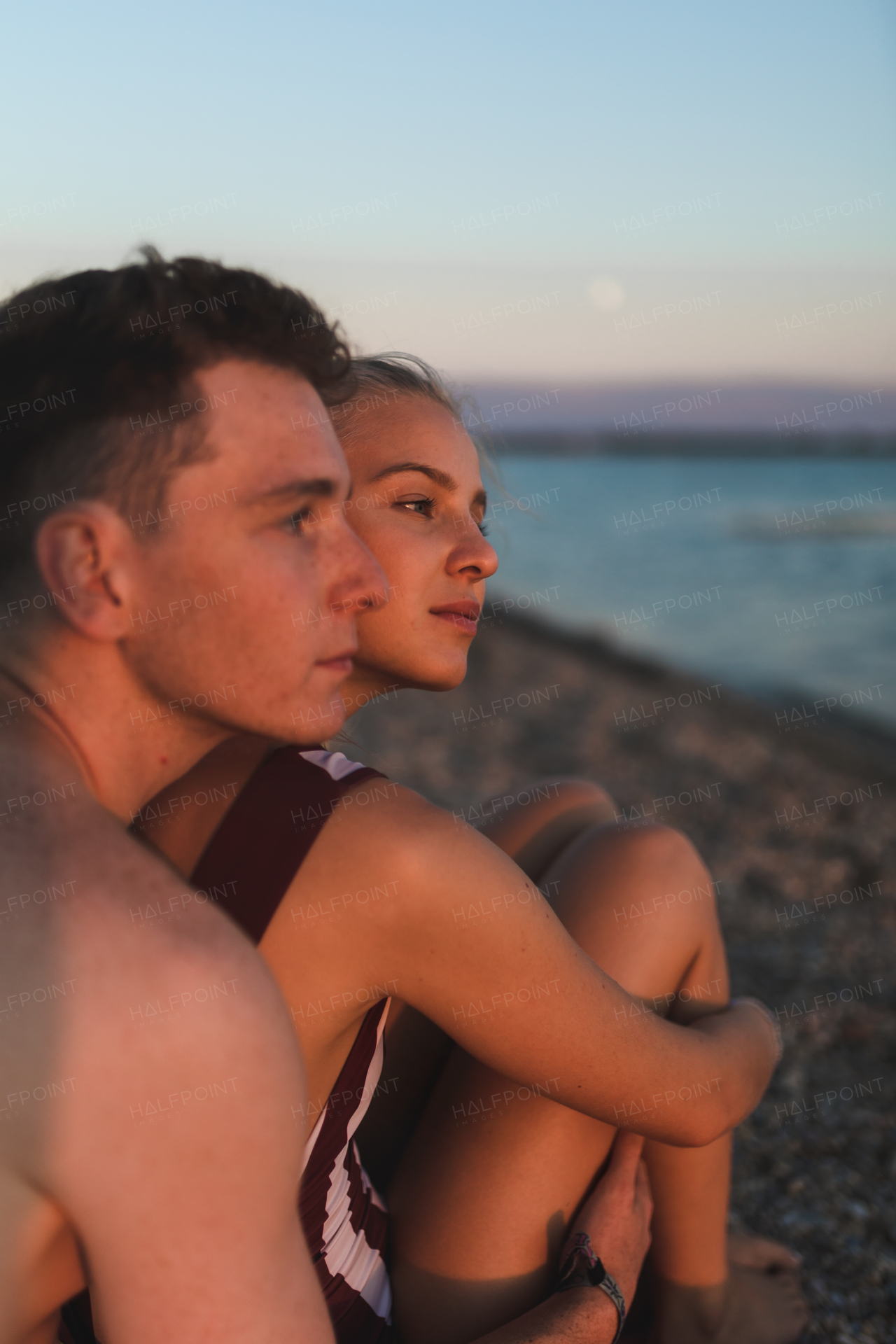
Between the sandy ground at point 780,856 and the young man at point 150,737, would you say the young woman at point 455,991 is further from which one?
the sandy ground at point 780,856

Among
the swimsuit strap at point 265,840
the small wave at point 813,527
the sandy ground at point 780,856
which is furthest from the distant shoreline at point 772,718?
the small wave at point 813,527

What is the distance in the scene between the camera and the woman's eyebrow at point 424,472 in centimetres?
219

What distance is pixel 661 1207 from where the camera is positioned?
2.33 metres

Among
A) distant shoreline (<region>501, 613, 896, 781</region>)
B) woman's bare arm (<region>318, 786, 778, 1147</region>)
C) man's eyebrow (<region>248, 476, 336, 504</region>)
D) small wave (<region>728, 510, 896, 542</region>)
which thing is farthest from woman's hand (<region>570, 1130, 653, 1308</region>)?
small wave (<region>728, 510, 896, 542</region>)

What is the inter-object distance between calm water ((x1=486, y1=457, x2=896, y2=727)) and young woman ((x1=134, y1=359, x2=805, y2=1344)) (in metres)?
0.63

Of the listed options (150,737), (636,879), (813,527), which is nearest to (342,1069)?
(150,737)

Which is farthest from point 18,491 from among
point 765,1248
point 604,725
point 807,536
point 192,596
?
point 807,536

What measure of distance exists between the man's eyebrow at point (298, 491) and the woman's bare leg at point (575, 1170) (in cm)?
114

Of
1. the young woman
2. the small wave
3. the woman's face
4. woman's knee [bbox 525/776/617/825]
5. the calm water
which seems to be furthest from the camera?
the small wave

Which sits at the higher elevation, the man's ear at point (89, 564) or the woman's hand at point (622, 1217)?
the man's ear at point (89, 564)

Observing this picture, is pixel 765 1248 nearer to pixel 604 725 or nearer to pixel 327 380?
pixel 327 380

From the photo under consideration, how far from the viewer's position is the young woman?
1.58m

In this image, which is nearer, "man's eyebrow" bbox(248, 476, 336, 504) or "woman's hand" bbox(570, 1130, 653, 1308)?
"man's eyebrow" bbox(248, 476, 336, 504)

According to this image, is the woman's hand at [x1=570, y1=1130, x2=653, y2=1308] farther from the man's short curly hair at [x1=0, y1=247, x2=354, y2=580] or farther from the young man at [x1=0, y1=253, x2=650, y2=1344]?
the man's short curly hair at [x1=0, y1=247, x2=354, y2=580]
